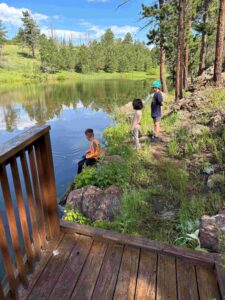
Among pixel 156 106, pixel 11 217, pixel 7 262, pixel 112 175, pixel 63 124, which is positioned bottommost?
pixel 63 124

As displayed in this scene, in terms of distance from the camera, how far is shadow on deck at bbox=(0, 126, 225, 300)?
158 cm

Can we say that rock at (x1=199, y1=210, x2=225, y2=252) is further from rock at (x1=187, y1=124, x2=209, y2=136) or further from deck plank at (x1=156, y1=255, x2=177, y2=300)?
rock at (x1=187, y1=124, x2=209, y2=136)

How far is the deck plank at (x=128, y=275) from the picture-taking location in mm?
1689

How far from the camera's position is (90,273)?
1.86 meters

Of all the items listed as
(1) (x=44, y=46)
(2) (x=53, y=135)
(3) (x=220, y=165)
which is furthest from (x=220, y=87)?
(1) (x=44, y=46)

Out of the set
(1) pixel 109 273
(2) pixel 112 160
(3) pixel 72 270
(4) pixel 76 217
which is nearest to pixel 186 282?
(1) pixel 109 273

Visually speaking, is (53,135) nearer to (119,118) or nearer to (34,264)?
(119,118)

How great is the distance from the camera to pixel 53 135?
898cm

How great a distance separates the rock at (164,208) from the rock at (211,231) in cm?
61

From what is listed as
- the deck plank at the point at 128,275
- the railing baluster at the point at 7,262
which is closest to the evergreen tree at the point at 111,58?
the deck plank at the point at 128,275

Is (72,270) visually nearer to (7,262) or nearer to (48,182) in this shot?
(7,262)

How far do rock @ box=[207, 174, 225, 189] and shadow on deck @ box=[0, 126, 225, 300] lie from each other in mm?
1701

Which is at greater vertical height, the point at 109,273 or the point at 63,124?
the point at 109,273

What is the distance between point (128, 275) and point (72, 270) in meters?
0.46
